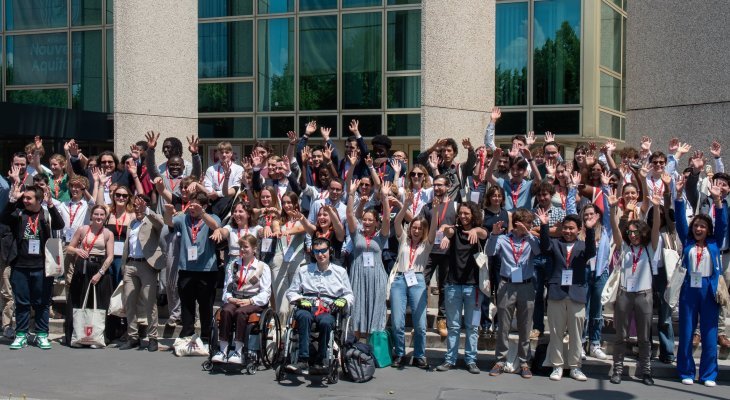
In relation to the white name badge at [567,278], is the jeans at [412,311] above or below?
below

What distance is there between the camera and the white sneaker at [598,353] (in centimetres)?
1005

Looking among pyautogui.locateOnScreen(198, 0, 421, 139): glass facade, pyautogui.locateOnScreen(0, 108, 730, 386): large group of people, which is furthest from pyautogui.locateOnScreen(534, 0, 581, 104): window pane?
pyautogui.locateOnScreen(0, 108, 730, 386): large group of people

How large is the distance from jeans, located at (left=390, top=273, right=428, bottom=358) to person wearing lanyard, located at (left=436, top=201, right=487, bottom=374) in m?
0.30

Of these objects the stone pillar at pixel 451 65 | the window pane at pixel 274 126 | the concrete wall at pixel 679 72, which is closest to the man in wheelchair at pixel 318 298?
the stone pillar at pixel 451 65

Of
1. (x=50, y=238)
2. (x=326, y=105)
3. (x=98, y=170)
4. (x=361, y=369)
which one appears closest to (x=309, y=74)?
(x=326, y=105)

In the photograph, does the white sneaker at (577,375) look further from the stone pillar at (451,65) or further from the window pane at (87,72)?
the window pane at (87,72)

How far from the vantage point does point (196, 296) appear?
10.8 metres

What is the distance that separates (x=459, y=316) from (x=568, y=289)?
134 cm

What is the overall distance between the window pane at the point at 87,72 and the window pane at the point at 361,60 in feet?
23.2

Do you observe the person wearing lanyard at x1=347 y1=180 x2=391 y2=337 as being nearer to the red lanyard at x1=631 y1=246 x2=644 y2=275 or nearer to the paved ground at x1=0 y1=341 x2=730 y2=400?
the paved ground at x1=0 y1=341 x2=730 y2=400

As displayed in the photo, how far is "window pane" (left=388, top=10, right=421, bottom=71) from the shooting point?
66.7 feet

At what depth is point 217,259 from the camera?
10.9 meters

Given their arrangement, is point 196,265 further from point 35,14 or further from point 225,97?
point 35,14

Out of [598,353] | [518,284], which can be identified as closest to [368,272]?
[518,284]
